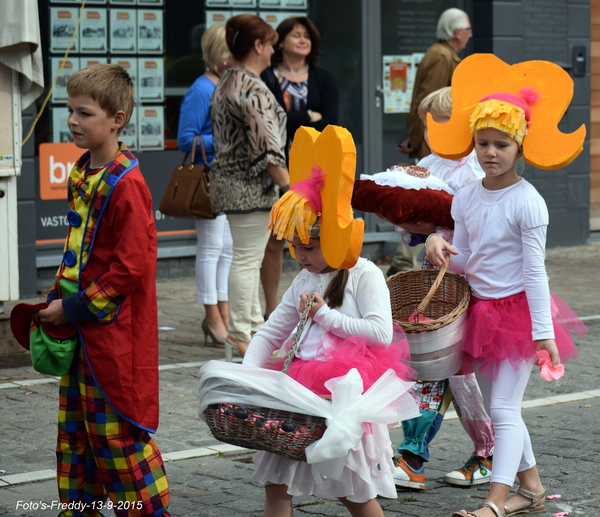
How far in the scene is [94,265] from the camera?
3.52m

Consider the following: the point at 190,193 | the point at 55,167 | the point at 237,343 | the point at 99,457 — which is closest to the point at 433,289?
the point at 99,457

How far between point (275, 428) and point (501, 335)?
3.94 feet

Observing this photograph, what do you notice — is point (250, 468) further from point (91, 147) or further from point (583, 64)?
point (583, 64)

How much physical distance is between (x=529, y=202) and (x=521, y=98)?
45 centimetres

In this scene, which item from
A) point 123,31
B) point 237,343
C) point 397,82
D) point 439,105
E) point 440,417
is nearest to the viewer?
point 440,417

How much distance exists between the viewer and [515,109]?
13.2 feet

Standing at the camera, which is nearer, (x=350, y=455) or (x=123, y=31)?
(x=350, y=455)

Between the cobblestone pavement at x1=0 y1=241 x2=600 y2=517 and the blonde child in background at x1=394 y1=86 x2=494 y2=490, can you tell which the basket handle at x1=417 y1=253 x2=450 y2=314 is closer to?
the blonde child in background at x1=394 y1=86 x2=494 y2=490

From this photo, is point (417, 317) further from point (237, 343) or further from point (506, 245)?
point (237, 343)

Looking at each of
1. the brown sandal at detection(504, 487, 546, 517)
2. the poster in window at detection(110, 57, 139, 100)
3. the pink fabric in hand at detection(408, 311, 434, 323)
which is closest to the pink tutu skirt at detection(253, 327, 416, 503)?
the pink fabric in hand at detection(408, 311, 434, 323)

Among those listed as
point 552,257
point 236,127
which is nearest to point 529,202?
point 236,127

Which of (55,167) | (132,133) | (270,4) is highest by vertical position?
(270,4)

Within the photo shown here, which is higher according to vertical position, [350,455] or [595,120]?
[595,120]

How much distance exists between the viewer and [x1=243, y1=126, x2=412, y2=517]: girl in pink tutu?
3.37 metres
